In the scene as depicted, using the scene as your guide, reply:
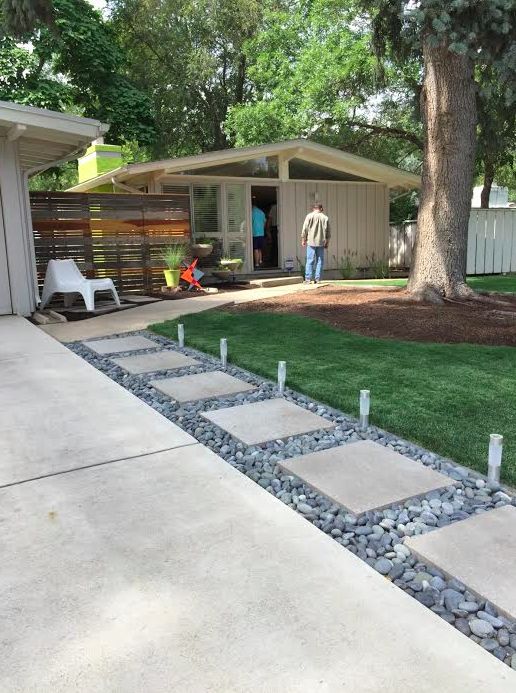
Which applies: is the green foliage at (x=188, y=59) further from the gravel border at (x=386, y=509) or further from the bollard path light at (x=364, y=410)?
the bollard path light at (x=364, y=410)

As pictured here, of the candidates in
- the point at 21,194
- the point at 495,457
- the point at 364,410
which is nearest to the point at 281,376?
the point at 364,410

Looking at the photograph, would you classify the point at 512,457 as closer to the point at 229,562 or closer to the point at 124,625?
the point at 229,562

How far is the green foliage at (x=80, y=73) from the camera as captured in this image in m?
17.7

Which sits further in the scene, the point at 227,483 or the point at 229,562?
the point at 227,483

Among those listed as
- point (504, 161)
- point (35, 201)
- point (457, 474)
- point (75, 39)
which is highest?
point (75, 39)

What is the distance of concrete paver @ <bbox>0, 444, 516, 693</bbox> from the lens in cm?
153

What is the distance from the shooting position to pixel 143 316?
8094 millimetres

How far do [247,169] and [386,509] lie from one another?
11702mm

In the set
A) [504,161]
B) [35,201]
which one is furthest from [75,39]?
[504,161]

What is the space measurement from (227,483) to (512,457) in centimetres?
152

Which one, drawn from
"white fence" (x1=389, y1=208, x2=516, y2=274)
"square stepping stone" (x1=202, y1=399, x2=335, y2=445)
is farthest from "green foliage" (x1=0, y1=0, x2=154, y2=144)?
"square stepping stone" (x1=202, y1=399, x2=335, y2=445)

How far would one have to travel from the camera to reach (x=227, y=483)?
9.01 feet

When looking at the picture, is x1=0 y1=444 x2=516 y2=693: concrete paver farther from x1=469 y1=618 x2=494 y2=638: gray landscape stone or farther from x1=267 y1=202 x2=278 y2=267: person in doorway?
x1=267 y1=202 x2=278 y2=267: person in doorway

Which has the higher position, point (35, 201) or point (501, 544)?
point (35, 201)
